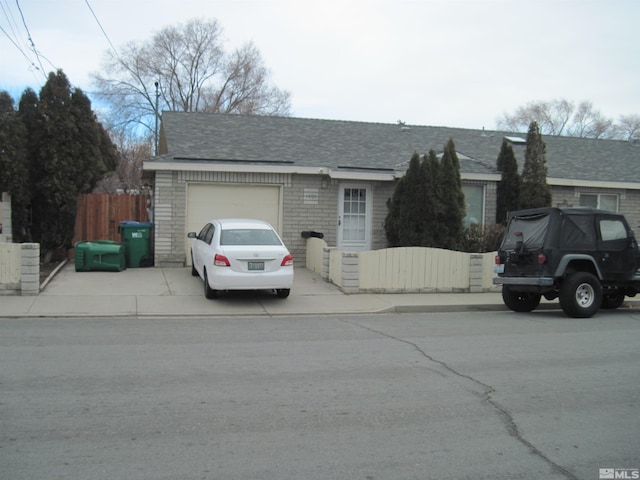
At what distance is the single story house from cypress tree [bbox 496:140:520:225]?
250 millimetres

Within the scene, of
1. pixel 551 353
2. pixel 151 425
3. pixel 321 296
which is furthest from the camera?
pixel 321 296

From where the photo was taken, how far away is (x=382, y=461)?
4.02 metres

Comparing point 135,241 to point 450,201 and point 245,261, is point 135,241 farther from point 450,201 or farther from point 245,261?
point 450,201

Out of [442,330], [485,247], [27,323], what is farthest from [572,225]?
[27,323]

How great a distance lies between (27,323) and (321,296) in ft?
18.5

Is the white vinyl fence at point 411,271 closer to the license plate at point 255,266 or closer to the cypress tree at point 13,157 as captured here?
the license plate at point 255,266

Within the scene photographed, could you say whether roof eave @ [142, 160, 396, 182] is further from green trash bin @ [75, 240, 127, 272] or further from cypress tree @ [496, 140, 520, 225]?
cypress tree @ [496, 140, 520, 225]

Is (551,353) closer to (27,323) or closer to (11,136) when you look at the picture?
(27,323)

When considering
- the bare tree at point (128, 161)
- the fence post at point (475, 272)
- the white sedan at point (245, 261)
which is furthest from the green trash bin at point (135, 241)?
the bare tree at point (128, 161)

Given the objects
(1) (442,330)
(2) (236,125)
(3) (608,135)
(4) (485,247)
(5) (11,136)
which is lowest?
(1) (442,330)

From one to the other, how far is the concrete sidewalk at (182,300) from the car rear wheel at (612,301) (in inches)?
82.7

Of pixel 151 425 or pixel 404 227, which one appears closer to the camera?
pixel 151 425

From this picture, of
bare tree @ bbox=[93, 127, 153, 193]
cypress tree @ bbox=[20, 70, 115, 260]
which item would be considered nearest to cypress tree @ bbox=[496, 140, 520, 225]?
cypress tree @ bbox=[20, 70, 115, 260]

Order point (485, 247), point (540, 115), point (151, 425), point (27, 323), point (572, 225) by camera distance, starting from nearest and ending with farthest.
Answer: point (151, 425) → point (27, 323) → point (572, 225) → point (485, 247) → point (540, 115)
